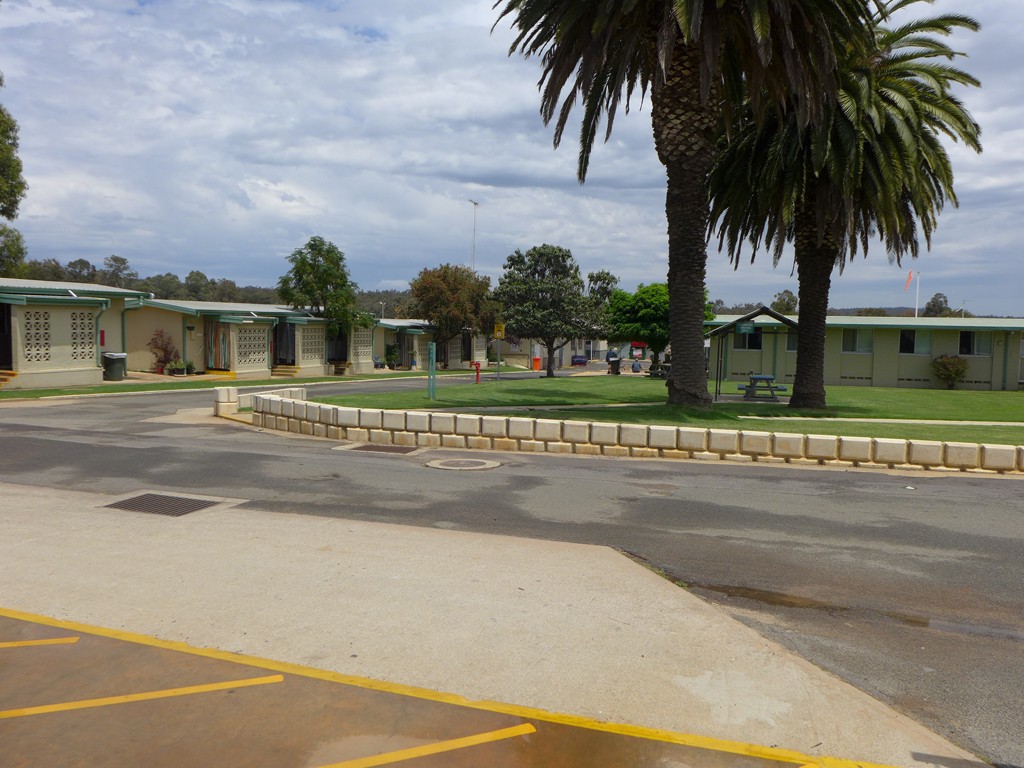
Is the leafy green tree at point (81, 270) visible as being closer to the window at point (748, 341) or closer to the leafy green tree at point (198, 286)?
the leafy green tree at point (198, 286)

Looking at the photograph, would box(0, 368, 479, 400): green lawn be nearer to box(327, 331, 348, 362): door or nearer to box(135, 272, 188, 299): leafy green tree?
box(327, 331, 348, 362): door

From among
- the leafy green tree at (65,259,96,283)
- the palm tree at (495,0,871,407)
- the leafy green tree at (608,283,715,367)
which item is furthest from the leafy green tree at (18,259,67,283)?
the palm tree at (495,0,871,407)

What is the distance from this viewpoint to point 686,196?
1822 cm

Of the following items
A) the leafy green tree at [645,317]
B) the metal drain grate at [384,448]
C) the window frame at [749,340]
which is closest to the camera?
the metal drain grate at [384,448]

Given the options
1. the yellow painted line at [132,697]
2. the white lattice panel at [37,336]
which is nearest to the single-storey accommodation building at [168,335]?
the white lattice panel at [37,336]

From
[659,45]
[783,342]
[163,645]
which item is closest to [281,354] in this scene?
[783,342]

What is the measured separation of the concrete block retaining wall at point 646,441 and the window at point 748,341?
25.4 meters

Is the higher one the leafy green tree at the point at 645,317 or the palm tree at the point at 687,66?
the palm tree at the point at 687,66

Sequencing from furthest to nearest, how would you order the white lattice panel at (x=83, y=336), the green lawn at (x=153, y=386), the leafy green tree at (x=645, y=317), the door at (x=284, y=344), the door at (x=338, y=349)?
the leafy green tree at (x=645, y=317) < the door at (x=338, y=349) < the door at (x=284, y=344) < the white lattice panel at (x=83, y=336) < the green lawn at (x=153, y=386)

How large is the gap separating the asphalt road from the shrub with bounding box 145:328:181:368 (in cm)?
2111

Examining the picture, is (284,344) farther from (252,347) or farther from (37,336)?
(37,336)

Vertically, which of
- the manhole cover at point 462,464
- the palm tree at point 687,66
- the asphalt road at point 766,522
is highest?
the palm tree at point 687,66

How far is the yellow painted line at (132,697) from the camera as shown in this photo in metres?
4.28

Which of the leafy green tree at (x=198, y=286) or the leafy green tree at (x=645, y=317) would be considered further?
the leafy green tree at (x=198, y=286)
